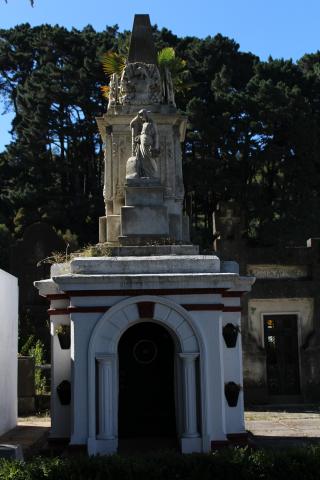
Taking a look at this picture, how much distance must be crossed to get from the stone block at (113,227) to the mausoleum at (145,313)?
3 cm

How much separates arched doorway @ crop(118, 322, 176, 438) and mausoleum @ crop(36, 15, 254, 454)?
19mm

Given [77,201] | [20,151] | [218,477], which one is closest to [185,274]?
[218,477]

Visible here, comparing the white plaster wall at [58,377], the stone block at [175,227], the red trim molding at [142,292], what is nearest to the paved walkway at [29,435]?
the white plaster wall at [58,377]

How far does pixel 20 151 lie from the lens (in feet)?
122

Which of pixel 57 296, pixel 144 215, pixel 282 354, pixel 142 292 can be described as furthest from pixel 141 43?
pixel 282 354

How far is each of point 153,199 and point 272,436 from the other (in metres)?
5.12

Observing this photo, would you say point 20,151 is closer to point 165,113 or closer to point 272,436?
point 165,113

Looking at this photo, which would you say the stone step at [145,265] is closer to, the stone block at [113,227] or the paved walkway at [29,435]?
the stone block at [113,227]

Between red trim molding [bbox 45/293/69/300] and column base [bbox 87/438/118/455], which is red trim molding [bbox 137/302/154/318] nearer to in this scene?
red trim molding [bbox 45/293/69/300]

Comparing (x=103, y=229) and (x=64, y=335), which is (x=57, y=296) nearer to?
(x=64, y=335)

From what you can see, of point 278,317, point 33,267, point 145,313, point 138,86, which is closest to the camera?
point 145,313

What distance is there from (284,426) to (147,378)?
3929 millimetres

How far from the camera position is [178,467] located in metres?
7.85

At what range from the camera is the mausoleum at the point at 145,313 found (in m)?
10.1
